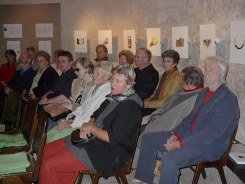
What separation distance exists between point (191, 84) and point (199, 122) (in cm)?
58

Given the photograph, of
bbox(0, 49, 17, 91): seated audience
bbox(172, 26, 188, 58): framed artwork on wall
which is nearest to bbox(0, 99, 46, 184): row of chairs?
Result: bbox(172, 26, 188, 58): framed artwork on wall

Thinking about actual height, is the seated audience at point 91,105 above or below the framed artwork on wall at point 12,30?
below

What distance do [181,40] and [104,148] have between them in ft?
8.18

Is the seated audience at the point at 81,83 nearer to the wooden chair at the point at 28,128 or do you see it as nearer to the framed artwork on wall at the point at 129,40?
the wooden chair at the point at 28,128

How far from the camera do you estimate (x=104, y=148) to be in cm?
294

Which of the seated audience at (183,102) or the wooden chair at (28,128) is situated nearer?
the wooden chair at (28,128)

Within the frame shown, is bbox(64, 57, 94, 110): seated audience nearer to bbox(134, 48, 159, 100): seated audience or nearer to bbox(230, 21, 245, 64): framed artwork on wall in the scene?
bbox(134, 48, 159, 100): seated audience

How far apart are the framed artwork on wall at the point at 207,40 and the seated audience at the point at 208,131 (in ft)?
2.92

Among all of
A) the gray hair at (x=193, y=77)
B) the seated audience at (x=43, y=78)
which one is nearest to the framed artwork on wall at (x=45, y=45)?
the seated audience at (x=43, y=78)

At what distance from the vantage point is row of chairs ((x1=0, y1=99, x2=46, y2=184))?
275cm

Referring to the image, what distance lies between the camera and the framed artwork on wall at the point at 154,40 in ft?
18.0

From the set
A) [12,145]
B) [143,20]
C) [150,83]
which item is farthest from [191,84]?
[143,20]

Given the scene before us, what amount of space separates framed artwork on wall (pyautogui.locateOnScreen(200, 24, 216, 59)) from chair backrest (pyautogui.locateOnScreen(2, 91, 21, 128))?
92.3 inches

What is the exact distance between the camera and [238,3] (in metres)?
3.59
